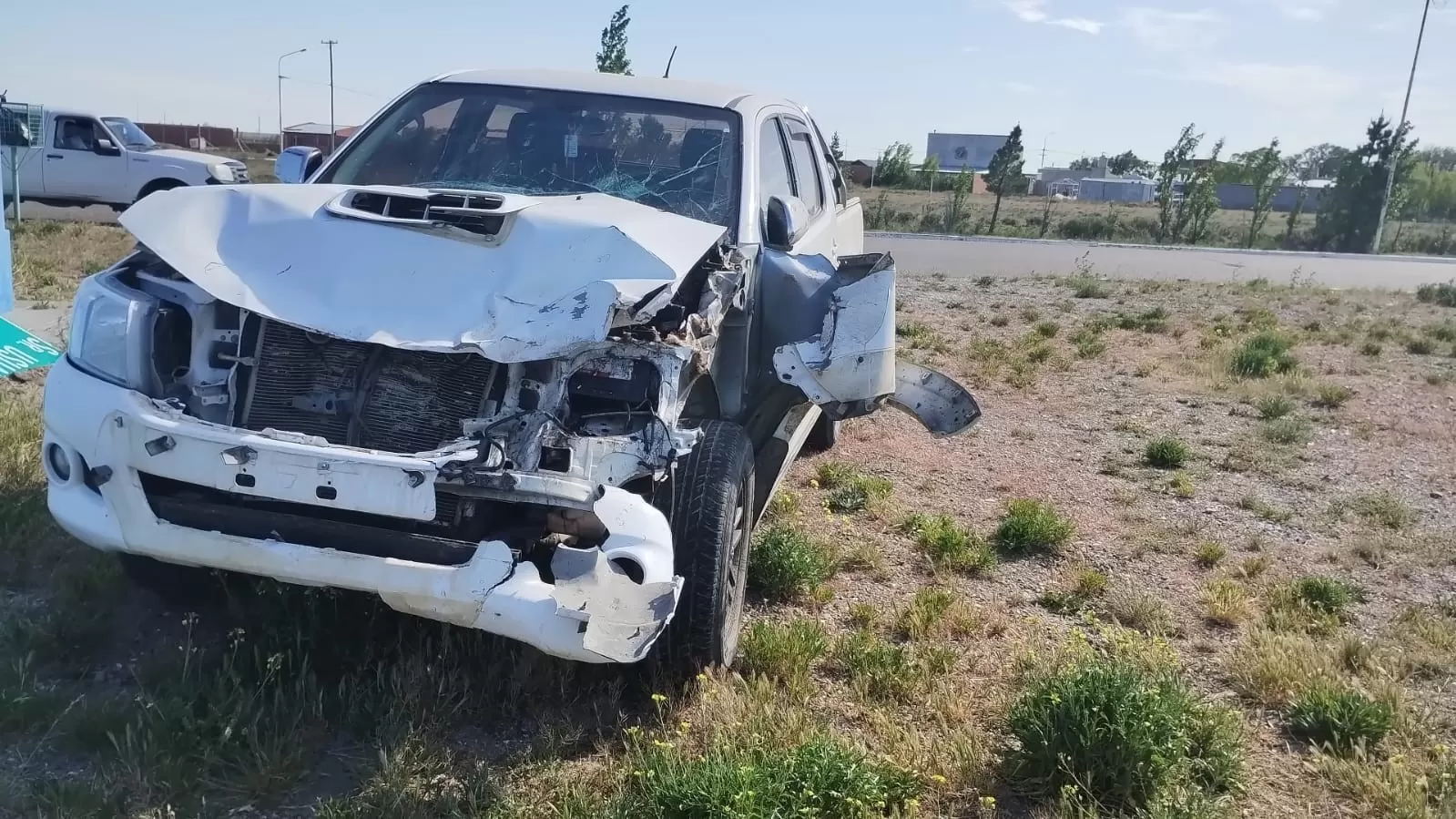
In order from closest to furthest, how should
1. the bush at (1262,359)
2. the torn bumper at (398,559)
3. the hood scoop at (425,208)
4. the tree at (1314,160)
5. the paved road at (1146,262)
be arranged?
the torn bumper at (398,559) → the hood scoop at (425,208) → the bush at (1262,359) → the paved road at (1146,262) → the tree at (1314,160)

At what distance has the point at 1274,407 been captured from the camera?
7.75 meters

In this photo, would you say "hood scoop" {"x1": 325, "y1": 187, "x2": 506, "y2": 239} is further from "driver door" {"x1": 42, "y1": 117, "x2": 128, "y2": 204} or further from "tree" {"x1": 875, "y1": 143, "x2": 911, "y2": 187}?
"tree" {"x1": 875, "y1": 143, "x2": 911, "y2": 187}

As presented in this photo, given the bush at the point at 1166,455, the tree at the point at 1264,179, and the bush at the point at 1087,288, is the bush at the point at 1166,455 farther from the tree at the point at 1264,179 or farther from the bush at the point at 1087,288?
the tree at the point at 1264,179

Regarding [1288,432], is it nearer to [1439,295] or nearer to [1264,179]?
[1439,295]

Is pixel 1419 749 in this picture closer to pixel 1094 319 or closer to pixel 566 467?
pixel 566 467

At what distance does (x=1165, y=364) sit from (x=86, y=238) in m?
12.5

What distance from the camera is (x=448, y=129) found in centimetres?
442

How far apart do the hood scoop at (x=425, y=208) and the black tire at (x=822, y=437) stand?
311 centimetres

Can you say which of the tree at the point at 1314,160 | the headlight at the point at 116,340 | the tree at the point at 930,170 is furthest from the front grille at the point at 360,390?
the tree at the point at 1314,160

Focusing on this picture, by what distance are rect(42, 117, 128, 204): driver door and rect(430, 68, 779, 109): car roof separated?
48.8 ft

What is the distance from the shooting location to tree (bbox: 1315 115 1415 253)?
33.1 meters

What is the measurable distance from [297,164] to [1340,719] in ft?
14.3

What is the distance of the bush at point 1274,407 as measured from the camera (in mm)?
7715

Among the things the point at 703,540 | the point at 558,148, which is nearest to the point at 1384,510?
the point at 703,540
